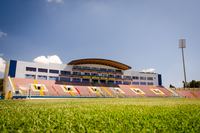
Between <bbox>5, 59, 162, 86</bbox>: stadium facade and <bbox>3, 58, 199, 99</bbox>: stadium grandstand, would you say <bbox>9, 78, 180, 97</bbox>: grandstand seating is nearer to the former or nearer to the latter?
<bbox>3, 58, 199, 99</bbox>: stadium grandstand

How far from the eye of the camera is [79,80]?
6075 cm

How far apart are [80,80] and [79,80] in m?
0.42

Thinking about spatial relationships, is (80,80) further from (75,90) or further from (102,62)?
(102,62)

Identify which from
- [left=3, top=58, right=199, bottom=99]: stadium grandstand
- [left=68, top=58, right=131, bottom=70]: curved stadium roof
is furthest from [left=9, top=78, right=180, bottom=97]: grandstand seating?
[left=68, top=58, right=131, bottom=70]: curved stadium roof

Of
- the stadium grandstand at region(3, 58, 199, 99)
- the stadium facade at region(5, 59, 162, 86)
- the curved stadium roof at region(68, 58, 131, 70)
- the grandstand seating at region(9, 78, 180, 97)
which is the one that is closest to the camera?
the grandstand seating at region(9, 78, 180, 97)

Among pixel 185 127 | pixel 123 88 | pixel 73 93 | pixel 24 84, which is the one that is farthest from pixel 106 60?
pixel 185 127

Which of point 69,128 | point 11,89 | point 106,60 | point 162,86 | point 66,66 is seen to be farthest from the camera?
point 162,86

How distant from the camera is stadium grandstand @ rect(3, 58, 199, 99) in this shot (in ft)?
152

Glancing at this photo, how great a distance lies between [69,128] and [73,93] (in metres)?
46.9

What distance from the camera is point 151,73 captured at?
77.1 m

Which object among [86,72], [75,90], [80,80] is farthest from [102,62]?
[75,90]

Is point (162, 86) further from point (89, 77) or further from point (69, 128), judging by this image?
point (69, 128)

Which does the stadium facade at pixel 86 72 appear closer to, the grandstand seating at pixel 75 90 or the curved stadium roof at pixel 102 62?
the curved stadium roof at pixel 102 62

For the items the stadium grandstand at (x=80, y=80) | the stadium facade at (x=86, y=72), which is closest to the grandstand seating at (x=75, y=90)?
the stadium grandstand at (x=80, y=80)
